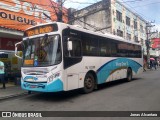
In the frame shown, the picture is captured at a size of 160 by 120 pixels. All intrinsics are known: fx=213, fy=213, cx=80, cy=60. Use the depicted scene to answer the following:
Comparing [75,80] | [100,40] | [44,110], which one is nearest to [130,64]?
[100,40]

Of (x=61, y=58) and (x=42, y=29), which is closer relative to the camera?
(x=61, y=58)

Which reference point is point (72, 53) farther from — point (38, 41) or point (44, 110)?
point (44, 110)

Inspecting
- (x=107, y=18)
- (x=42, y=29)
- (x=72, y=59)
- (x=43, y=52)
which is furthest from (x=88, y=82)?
(x=107, y=18)

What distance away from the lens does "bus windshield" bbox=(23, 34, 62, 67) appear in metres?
8.82

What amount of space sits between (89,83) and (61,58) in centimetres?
272

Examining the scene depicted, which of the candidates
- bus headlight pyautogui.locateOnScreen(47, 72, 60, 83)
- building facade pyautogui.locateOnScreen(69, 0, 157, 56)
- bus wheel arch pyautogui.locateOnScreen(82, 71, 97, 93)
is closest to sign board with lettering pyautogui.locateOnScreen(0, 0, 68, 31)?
bus wheel arch pyautogui.locateOnScreen(82, 71, 97, 93)

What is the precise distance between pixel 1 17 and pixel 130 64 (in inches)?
408

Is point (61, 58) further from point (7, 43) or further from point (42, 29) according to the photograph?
point (7, 43)

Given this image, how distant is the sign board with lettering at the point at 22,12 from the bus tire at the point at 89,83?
6.54 m

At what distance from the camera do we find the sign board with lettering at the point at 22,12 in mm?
16281

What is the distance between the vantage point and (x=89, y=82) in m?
10.9

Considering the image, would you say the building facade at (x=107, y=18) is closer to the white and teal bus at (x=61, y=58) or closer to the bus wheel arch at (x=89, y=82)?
the white and teal bus at (x=61, y=58)

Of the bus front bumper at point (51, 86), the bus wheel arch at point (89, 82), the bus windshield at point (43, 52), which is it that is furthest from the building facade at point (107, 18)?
the bus front bumper at point (51, 86)

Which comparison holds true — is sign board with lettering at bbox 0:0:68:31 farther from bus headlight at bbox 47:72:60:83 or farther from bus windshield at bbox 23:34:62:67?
bus headlight at bbox 47:72:60:83
